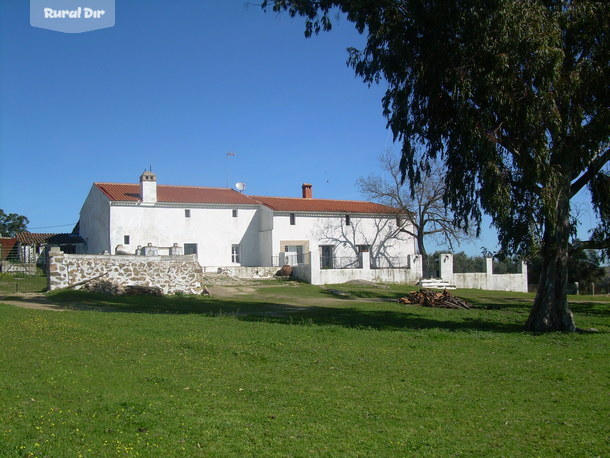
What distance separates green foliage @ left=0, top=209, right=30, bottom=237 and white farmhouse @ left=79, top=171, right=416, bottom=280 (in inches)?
1168

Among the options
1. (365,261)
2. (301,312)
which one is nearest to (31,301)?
(301,312)

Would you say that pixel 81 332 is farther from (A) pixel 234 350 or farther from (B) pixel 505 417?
(B) pixel 505 417

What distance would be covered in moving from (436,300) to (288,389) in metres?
15.7

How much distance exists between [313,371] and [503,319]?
1161 cm

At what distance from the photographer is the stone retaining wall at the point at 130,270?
2266cm

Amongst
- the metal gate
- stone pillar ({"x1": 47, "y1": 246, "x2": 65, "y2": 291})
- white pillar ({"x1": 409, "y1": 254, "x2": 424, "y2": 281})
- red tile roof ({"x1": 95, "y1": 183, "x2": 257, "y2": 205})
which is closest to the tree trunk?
stone pillar ({"x1": 47, "y1": 246, "x2": 65, "y2": 291})

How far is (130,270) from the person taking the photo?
24.2m

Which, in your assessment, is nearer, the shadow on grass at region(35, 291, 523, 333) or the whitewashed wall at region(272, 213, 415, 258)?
the shadow on grass at region(35, 291, 523, 333)

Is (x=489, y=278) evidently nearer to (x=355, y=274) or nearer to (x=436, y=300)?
(x=355, y=274)

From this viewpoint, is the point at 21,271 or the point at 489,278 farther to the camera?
the point at 489,278

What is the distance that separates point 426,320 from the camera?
1808 centimetres

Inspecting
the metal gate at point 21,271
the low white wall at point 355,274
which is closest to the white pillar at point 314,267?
the low white wall at point 355,274

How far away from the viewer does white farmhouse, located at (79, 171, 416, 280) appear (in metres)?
37.4

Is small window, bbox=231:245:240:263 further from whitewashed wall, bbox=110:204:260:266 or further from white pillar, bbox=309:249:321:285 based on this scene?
white pillar, bbox=309:249:321:285
